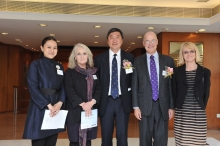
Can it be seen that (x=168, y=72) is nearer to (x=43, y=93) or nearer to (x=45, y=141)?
(x=43, y=93)

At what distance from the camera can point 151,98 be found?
2.70 m

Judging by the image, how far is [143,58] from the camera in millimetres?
2854

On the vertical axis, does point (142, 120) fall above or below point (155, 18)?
below

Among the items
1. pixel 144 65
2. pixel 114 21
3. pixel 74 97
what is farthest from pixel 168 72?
pixel 114 21

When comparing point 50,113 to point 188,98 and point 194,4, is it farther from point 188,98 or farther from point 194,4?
point 194,4

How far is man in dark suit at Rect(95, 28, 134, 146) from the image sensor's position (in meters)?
2.82

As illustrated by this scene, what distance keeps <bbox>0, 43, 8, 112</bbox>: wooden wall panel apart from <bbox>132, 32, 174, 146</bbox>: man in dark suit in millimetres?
8521

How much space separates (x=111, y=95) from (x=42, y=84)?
81 cm

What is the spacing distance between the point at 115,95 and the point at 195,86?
934mm

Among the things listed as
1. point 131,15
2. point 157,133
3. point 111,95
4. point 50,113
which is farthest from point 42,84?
point 131,15

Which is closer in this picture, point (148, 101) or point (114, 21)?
point (148, 101)

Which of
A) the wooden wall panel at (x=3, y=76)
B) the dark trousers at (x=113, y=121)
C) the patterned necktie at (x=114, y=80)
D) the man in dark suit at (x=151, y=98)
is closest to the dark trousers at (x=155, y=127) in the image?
the man in dark suit at (x=151, y=98)

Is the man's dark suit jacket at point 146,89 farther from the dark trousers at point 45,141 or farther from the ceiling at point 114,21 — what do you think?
the ceiling at point 114,21

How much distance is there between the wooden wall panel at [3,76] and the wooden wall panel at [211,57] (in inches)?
265
